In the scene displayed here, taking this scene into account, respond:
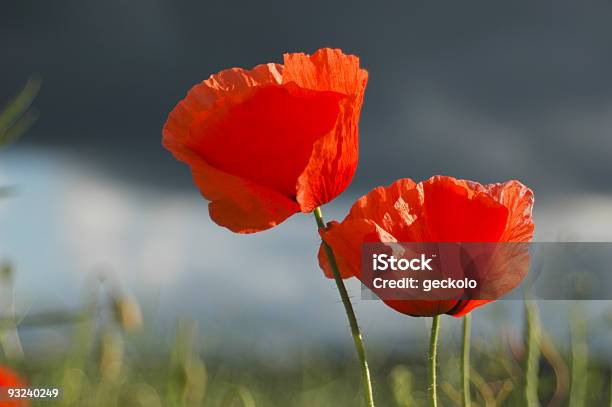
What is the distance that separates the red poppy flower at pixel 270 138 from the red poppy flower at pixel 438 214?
4 cm

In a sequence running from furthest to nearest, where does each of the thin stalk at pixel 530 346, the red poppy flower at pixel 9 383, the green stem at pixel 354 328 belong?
the red poppy flower at pixel 9 383 < the thin stalk at pixel 530 346 < the green stem at pixel 354 328

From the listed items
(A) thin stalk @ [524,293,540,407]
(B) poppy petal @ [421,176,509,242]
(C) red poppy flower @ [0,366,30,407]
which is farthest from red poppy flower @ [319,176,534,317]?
(C) red poppy flower @ [0,366,30,407]

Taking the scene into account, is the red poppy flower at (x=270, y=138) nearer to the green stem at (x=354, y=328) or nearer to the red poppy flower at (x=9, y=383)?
the green stem at (x=354, y=328)

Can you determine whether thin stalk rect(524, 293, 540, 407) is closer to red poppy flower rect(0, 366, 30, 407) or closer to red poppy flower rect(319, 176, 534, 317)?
red poppy flower rect(319, 176, 534, 317)

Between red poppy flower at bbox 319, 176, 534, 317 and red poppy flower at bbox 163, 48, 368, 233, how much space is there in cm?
4

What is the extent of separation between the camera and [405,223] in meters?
0.58

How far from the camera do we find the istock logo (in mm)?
579

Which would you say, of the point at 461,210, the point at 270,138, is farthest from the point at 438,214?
the point at 270,138

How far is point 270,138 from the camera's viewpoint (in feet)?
1.97

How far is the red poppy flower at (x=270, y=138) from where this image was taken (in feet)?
1.97

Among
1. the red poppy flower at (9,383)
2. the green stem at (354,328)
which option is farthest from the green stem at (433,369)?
the red poppy flower at (9,383)

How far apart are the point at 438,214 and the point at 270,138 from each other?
0.44 ft

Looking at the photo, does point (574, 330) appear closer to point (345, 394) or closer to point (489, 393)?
point (489, 393)

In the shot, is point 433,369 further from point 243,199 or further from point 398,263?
point 243,199
